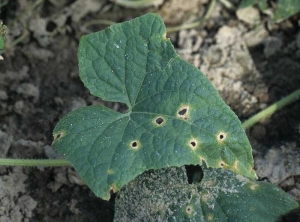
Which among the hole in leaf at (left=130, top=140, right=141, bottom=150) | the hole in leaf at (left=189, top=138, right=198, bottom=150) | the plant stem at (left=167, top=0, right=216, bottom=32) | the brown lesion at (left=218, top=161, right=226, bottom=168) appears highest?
the hole in leaf at (left=189, top=138, right=198, bottom=150)

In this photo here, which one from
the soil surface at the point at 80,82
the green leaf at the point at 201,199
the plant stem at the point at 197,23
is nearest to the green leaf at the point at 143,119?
the green leaf at the point at 201,199

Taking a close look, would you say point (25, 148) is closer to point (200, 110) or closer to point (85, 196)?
point (85, 196)

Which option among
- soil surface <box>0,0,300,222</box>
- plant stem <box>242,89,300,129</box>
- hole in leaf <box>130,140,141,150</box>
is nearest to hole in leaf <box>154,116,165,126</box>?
hole in leaf <box>130,140,141,150</box>

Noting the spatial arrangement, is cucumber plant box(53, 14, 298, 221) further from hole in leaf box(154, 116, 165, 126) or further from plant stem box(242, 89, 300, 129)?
plant stem box(242, 89, 300, 129)

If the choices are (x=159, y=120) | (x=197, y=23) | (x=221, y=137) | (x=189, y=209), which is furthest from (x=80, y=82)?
(x=221, y=137)

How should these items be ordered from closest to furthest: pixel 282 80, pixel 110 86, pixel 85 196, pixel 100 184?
1. pixel 100 184
2. pixel 110 86
3. pixel 85 196
4. pixel 282 80

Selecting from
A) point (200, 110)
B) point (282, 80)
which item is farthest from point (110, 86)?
point (282, 80)
